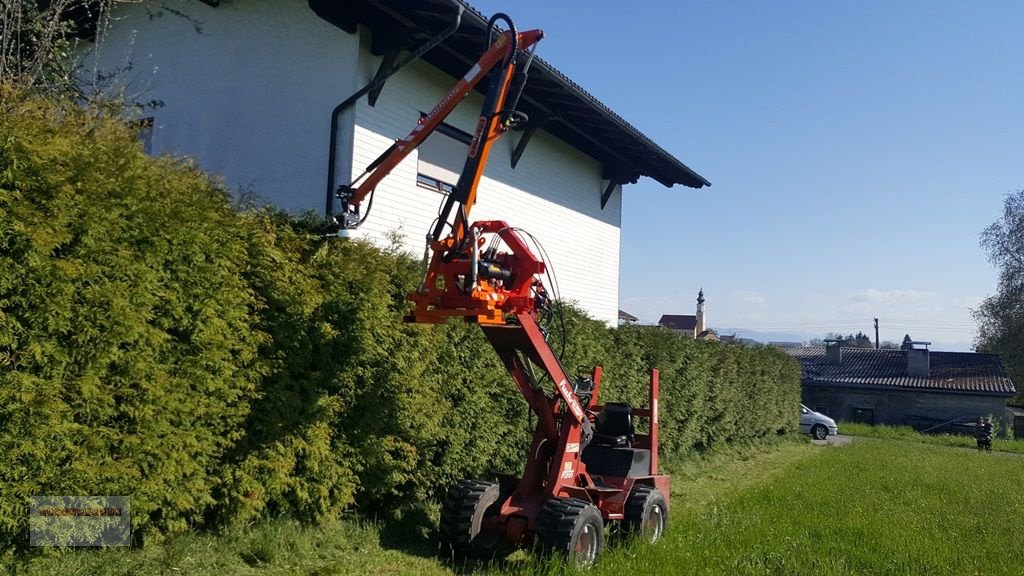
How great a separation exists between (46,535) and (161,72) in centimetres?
858

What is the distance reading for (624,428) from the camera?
26.5 ft

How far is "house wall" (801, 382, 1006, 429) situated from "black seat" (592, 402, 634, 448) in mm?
31122

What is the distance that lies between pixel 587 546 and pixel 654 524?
1473 mm

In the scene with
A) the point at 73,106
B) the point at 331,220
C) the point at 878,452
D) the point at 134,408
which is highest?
the point at 73,106

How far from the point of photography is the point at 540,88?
1170 centimetres

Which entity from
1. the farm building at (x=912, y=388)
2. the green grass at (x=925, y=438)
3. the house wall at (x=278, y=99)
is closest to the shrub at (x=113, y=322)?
the house wall at (x=278, y=99)

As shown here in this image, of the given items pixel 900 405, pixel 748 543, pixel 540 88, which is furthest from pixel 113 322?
pixel 900 405

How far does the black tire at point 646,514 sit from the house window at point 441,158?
17.8 ft

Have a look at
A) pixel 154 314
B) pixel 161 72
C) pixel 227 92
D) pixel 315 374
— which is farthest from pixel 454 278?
pixel 161 72

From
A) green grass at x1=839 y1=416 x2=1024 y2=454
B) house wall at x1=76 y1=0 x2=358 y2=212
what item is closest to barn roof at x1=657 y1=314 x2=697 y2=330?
green grass at x1=839 y1=416 x2=1024 y2=454

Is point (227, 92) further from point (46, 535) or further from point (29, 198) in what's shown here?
point (46, 535)

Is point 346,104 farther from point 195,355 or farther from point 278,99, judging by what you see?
point 195,355

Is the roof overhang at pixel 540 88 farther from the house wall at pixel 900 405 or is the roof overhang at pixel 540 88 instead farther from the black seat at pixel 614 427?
the house wall at pixel 900 405
